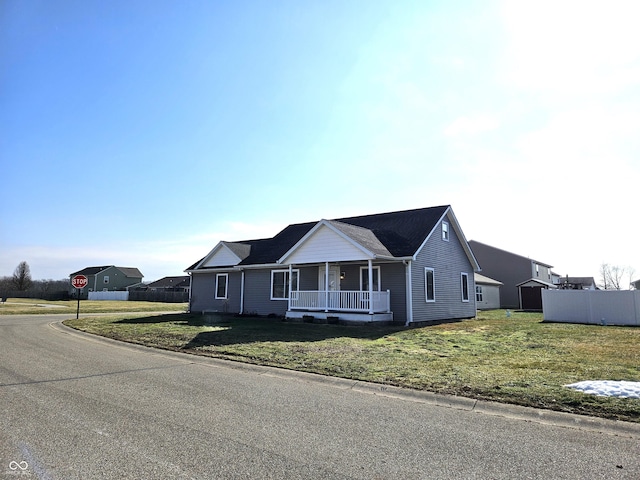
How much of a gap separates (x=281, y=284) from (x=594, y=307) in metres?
16.4

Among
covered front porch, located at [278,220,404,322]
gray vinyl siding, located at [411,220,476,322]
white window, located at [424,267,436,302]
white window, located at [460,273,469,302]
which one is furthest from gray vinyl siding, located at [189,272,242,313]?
white window, located at [460,273,469,302]

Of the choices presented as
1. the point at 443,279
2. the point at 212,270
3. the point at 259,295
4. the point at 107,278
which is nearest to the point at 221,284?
the point at 212,270

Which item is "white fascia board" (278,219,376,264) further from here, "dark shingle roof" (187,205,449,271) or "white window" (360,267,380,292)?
"white window" (360,267,380,292)

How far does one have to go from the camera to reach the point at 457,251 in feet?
76.3

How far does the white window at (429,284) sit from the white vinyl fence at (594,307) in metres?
7.25

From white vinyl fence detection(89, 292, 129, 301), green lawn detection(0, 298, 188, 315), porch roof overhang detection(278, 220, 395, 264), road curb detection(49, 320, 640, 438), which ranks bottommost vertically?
road curb detection(49, 320, 640, 438)

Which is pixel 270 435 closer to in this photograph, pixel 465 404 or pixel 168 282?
pixel 465 404

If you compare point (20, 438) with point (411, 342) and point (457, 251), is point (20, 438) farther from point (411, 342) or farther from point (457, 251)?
point (457, 251)

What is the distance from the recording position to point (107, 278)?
75.1 metres

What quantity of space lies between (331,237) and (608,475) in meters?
15.0

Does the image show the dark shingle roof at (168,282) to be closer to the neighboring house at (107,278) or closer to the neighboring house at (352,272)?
the neighboring house at (107,278)

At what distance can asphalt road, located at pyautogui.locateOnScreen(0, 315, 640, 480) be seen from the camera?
3.61m

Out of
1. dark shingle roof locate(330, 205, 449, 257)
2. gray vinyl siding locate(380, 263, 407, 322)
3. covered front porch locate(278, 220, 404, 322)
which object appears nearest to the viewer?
covered front porch locate(278, 220, 404, 322)

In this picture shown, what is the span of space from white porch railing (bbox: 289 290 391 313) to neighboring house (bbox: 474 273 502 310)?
18463mm
